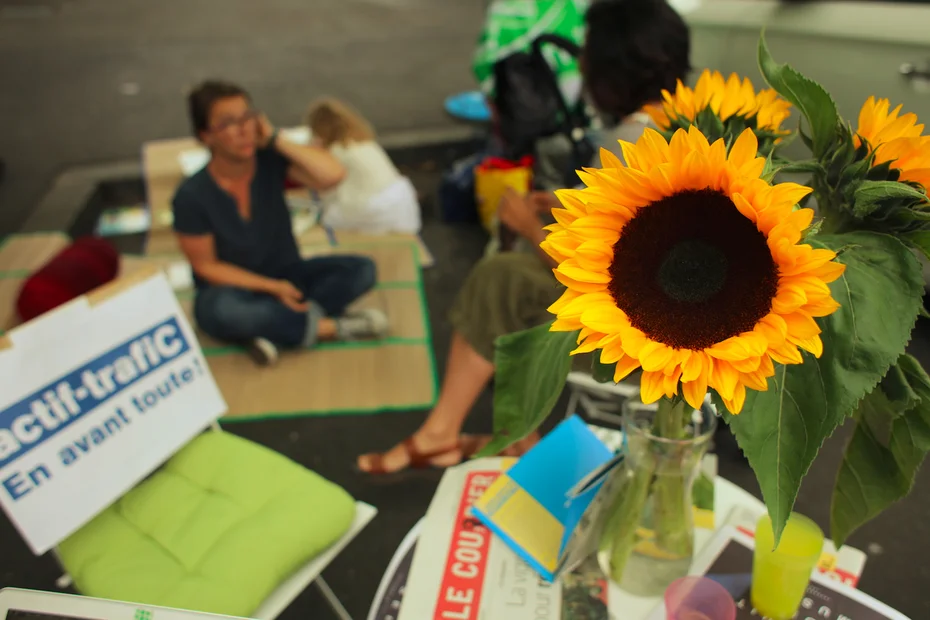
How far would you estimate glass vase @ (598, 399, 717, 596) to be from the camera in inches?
27.7

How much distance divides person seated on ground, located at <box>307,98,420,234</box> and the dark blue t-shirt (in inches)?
22.8

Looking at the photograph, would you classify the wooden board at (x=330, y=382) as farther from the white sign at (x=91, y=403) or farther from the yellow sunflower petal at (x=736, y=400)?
the yellow sunflower petal at (x=736, y=400)

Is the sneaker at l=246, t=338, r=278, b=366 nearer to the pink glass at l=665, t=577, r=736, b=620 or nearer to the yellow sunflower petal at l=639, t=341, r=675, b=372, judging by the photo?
the pink glass at l=665, t=577, r=736, b=620

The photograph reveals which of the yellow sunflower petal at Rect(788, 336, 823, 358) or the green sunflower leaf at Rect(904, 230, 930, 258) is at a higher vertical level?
the green sunflower leaf at Rect(904, 230, 930, 258)

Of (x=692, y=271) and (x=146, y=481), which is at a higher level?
(x=692, y=271)

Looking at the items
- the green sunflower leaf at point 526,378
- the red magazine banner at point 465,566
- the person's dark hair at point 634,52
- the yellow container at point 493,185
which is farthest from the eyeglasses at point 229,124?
the green sunflower leaf at point 526,378

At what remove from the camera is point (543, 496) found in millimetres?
878

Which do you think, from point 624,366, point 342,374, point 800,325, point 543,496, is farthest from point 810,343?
point 342,374

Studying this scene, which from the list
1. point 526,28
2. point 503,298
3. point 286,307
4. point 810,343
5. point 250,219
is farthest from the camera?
point 526,28

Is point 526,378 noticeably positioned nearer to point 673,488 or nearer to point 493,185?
point 673,488

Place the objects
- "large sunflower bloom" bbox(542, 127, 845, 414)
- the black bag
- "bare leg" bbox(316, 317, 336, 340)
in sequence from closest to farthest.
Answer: "large sunflower bloom" bbox(542, 127, 845, 414), "bare leg" bbox(316, 317, 336, 340), the black bag

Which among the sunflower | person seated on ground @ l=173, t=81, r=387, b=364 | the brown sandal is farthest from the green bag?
the sunflower

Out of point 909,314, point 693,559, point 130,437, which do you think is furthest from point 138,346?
point 909,314

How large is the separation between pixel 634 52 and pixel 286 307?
1.26 meters
